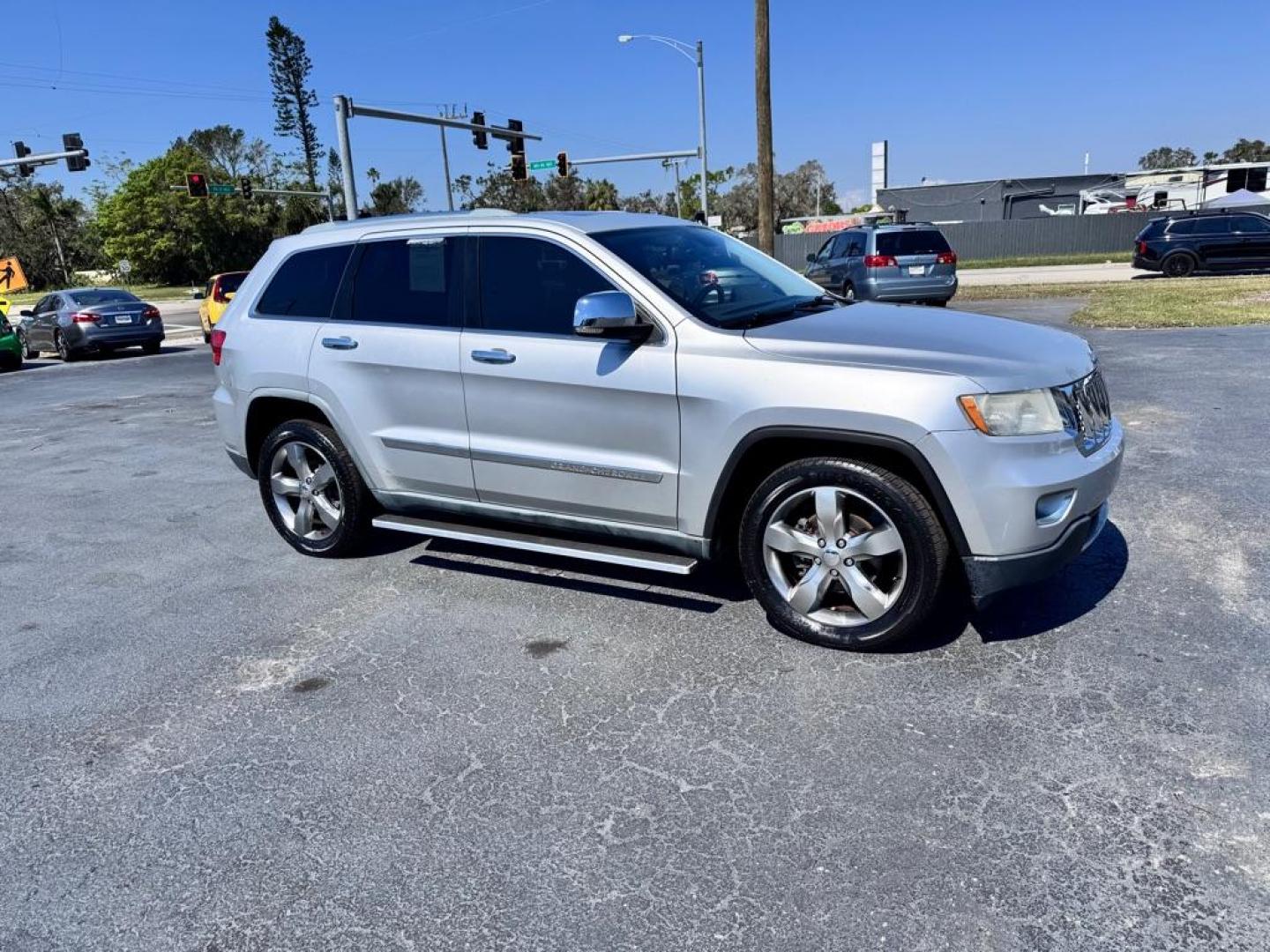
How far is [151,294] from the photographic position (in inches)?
2314

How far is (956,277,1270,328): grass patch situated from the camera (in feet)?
47.1

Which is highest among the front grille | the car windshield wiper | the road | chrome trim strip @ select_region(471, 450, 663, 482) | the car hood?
the car windshield wiper

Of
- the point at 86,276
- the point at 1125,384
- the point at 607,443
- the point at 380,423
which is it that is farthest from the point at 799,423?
the point at 86,276

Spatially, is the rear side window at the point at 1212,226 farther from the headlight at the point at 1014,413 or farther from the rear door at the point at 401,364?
the rear door at the point at 401,364

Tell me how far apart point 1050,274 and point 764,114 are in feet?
47.5

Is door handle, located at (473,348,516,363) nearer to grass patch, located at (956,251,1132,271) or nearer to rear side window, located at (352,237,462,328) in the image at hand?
A: rear side window, located at (352,237,462,328)

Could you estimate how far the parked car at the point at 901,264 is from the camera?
1698 centimetres

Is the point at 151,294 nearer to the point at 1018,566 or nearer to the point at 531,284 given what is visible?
the point at 531,284

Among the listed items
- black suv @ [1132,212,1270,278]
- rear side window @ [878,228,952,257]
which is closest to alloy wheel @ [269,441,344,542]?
rear side window @ [878,228,952,257]

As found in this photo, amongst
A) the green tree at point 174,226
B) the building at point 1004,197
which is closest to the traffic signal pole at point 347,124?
the building at point 1004,197

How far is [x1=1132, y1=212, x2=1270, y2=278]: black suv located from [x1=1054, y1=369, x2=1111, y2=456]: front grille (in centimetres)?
2397

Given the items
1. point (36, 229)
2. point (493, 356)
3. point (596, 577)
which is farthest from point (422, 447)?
point (36, 229)

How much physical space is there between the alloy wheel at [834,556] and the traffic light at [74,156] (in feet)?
104

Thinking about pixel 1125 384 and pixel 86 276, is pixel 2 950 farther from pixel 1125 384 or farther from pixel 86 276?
pixel 86 276
